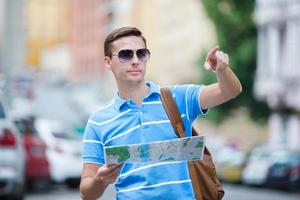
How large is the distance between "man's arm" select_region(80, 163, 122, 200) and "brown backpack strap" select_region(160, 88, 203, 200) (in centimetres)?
36

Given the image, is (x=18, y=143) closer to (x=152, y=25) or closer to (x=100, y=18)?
(x=152, y=25)

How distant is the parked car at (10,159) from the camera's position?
1551 centimetres

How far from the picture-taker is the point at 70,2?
486 feet

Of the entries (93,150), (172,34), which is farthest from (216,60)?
(172,34)

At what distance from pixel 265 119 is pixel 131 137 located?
5170 cm

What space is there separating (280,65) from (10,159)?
132ft

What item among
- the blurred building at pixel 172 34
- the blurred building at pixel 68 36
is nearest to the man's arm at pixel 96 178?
the blurred building at pixel 172 34

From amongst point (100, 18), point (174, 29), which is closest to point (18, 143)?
point (174, 29)

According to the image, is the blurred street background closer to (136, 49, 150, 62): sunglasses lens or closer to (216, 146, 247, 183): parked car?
(216, 146, 247, 183): parked car

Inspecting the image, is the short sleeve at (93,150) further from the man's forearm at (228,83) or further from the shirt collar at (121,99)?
the man's forearm at (228,83)

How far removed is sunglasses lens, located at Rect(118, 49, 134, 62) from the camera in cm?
477

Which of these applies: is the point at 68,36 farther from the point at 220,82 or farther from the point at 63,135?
the point at 220,82

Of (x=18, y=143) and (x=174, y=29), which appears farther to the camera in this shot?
(x=174, y=29)

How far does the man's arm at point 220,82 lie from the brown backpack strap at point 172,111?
0.13 m
